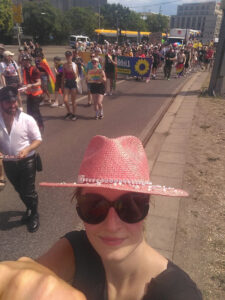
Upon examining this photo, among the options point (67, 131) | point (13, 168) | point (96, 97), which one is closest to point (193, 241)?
point (13, 168)

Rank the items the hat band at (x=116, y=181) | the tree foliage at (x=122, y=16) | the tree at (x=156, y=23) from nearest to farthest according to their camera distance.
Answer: the hat band at (x=116, y=181), the tree foliage at (x=122, y=16), the tree at (x=156, y=23)

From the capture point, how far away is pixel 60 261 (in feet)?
3.78

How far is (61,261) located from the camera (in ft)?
3.78

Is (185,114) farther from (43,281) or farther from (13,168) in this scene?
(43,281)

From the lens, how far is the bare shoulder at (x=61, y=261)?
3.69ft

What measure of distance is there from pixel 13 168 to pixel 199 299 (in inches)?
96.0

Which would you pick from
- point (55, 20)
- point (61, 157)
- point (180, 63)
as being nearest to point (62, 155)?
point (61, 157)

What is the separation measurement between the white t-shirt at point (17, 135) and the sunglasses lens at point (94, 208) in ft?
6.61

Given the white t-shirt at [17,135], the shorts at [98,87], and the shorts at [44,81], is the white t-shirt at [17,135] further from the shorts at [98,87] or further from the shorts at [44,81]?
the shorts at [44,81]

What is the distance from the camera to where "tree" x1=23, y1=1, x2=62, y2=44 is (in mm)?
56125

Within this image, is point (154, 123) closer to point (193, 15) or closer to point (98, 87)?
point (98, 87)

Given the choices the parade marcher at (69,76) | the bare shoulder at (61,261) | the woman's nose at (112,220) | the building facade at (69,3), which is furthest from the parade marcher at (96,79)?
→ the building facade at (69,3)

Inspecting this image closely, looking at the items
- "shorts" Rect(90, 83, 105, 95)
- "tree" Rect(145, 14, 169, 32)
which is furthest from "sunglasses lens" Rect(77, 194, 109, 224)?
"tree" Rect(145, 14, 169, 32)

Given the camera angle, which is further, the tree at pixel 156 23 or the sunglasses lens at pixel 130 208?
the tree at pixel 156 23
